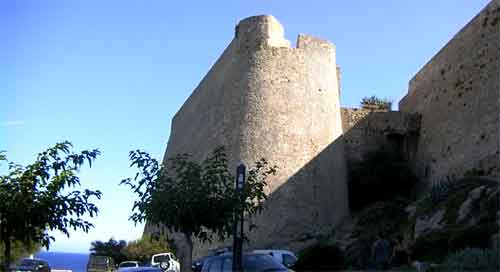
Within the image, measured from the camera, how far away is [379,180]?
33.2 metres

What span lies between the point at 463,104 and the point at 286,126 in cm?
768

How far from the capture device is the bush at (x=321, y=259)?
22.0 m

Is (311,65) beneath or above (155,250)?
above

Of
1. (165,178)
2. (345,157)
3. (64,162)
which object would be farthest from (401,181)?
(64,162)

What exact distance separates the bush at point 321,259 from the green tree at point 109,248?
820 inches

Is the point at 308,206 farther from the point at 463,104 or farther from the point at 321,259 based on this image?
the point at 463,104

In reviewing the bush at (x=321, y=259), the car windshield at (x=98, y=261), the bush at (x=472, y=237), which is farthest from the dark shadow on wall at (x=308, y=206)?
the bush at (x=472, y=237)

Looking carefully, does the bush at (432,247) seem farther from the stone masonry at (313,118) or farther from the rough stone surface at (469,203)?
the stone masonry at (313,118)

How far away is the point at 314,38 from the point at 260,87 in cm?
391

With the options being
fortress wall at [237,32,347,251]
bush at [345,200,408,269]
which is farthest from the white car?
bush at [345,200,408,269]

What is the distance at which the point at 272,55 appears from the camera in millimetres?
31094

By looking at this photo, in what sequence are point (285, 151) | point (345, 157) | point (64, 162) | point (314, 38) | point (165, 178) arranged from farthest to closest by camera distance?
point (345, 157), point (314, 38), point (285, 151), point (165, 178), point (64, 162)

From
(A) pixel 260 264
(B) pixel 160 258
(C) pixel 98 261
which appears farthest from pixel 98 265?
(A) pixel 260 264

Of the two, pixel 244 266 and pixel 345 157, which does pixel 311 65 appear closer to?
pixel 345 157
